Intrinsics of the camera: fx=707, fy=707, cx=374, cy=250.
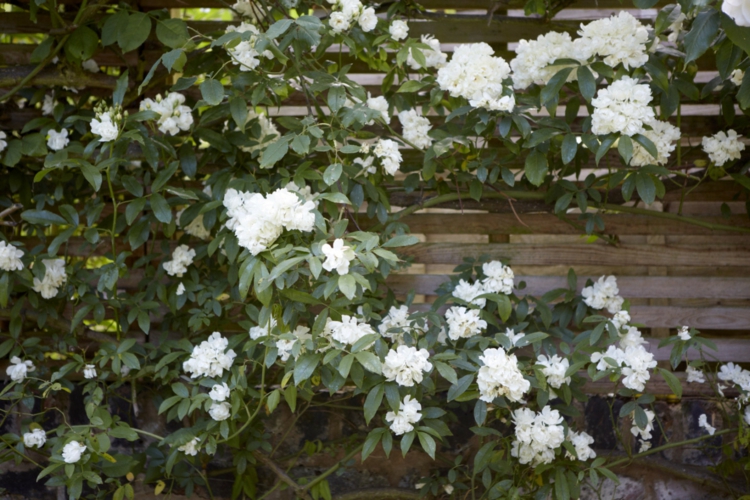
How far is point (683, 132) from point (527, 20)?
22.6 inches

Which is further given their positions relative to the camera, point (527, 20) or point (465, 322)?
point (527, 20)

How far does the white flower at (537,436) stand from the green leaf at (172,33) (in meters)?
1.27

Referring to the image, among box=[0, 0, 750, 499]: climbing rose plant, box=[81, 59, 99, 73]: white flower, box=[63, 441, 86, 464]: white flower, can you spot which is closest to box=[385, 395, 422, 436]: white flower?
box=[0, 0, 750, 499]: climbing rose plant

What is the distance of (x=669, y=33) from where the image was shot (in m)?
2.02

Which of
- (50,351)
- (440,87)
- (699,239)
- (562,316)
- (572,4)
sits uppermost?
(572,4)

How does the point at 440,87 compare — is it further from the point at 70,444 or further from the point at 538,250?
the point at 70,444

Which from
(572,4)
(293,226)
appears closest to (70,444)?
(293,226)

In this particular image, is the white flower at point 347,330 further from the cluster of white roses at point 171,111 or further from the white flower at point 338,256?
the cluster of white roses at point 171,111

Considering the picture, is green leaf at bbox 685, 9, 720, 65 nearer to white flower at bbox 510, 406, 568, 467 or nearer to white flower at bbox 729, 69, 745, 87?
white flower at bbox 729, 69, 745, 87

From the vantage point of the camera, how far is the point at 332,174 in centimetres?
163

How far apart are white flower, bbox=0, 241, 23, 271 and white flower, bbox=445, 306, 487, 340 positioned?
1.15 metres

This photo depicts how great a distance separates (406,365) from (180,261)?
76 centimetres

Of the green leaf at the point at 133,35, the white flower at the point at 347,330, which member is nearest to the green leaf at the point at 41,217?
the green leaf at the point at 133,35

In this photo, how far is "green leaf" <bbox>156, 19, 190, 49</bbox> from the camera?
5.87ft
